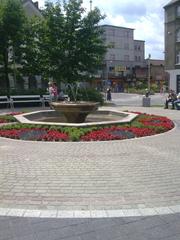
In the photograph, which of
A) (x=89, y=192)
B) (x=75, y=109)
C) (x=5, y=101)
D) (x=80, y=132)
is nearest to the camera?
(x=89, y=192)

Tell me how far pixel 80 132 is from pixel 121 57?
9404cm

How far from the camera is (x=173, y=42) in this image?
5950 cm

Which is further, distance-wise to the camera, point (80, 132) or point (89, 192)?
point (80, 132)

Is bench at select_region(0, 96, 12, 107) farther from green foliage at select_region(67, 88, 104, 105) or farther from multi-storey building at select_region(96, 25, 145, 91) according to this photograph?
multi-storey building at select_region(96, 25, 145, 91)

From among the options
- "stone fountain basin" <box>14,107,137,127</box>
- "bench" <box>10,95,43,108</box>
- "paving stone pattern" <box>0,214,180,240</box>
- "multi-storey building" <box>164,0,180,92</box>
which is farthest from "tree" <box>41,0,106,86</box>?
"multi-storey building" <box>164,0,180,92</box>

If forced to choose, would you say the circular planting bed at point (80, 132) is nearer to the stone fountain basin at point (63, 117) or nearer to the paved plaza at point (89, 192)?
the paved plaza at point (89, 192)

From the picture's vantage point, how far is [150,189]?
23.1ft

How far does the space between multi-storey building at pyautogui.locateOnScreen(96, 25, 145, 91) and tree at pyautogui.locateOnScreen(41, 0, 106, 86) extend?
205ft

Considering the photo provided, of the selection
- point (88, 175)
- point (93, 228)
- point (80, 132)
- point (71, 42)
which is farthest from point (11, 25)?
point (93, 228)

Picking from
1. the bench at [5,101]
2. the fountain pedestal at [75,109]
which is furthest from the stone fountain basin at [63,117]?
the bench at [5,101]

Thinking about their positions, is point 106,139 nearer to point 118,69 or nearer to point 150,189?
point 150,189

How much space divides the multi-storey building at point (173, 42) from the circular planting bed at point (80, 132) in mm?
43836

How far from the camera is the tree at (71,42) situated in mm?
31234

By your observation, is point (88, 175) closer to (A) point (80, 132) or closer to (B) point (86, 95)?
(A) point (80, 132)
